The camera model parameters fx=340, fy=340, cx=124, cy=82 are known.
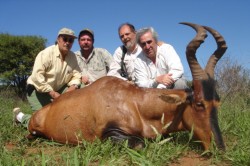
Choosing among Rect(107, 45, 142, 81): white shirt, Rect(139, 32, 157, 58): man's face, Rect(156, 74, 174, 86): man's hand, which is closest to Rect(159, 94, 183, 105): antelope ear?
Rect(156, 74, 174, 86): man's hand

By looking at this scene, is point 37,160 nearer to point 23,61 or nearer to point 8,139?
point 8,139

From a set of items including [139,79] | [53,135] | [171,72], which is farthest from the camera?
[139,79]

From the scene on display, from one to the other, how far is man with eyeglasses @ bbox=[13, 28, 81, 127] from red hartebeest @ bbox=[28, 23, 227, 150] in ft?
3.92

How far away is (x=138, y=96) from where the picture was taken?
190 inches

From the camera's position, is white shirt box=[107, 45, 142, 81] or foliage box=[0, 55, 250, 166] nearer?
foliage box=[0, 55, 250, 166]

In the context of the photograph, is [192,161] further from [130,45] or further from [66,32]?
[66,32]

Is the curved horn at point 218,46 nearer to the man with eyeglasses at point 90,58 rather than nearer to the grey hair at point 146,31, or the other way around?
the grey hair at point 146,31

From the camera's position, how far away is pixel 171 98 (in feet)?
14.8

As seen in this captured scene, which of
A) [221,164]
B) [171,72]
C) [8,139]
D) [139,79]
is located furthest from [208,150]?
[8,139]

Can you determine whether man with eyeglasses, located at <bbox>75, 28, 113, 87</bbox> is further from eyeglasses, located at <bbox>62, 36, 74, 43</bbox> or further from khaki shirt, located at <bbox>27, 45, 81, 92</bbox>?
eyeglasses, located at <bbox>62, 36, 74, 43</bbox>

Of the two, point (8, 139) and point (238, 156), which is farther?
point (8, 139)

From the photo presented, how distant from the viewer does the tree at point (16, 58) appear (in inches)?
877

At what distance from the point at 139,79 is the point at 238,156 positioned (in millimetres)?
2646

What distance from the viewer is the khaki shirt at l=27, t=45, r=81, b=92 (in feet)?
20.6
